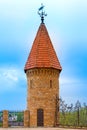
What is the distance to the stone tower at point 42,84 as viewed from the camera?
4262 centimetres

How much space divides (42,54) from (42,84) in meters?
3.11

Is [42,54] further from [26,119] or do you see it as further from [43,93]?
[26,119]

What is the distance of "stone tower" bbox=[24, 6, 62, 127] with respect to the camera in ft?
140

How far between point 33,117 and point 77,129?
6355 mm

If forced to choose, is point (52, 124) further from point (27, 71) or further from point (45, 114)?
point (27, 71)

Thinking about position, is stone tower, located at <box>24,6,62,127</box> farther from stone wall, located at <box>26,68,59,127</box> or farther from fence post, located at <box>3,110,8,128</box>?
fence post, located at <box>3,110,8,128</box>

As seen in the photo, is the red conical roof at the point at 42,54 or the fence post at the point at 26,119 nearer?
the fence post at the point at 26,119

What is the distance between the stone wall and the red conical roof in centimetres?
57

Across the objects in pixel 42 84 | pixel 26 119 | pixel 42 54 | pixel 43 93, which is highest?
pixel 42 54

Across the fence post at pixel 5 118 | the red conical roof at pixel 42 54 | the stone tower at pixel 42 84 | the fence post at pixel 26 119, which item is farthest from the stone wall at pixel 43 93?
the fence post at pixel 5 118

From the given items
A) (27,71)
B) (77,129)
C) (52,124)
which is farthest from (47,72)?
(77,129)

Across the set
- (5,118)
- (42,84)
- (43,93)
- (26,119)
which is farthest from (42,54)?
(5,118)

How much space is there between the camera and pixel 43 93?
4291cm

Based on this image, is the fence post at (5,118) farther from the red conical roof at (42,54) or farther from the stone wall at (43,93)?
the red conical roof at (42,54)
